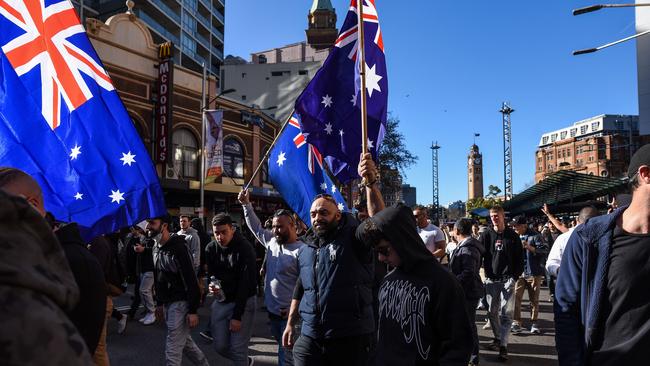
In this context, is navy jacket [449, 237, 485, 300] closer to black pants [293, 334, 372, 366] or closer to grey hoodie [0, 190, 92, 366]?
black pants [293, 334, 372, 366]

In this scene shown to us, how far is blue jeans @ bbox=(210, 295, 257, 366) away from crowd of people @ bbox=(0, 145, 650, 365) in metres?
0.02

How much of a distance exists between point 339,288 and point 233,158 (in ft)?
87.0

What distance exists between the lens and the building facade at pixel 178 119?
2353cm

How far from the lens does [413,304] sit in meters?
2.72

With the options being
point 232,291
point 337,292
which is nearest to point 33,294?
point 337,292

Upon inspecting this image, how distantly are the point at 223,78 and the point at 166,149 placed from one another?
30158mm

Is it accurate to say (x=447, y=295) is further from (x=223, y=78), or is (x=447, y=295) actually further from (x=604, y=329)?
(x=223, y=78)

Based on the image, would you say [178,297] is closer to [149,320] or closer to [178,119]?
[149,320]

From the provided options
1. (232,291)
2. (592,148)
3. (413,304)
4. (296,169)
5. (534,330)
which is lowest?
(534,330)

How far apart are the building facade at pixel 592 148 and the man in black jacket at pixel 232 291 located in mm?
91711

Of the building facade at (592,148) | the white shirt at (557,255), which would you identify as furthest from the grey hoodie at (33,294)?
the building facade at (592,148)

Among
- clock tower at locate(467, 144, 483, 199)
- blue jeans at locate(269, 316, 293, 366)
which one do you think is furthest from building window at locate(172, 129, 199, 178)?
clock tower at locate(467, 144, 483, 199)

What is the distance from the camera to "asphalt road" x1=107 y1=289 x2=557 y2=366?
22.2ft

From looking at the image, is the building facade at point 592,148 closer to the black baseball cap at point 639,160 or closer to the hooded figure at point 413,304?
the black baseball cap at point 639,160
